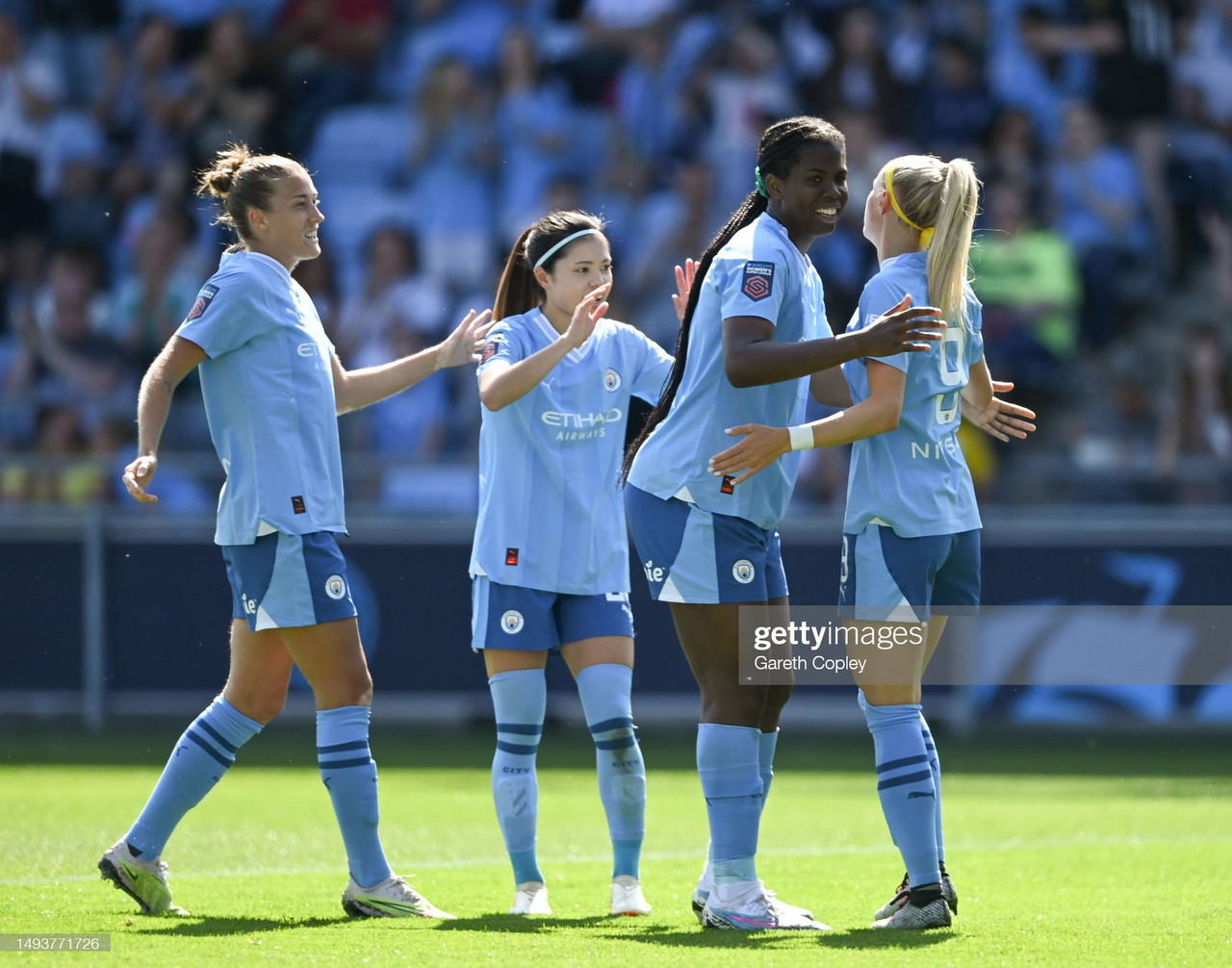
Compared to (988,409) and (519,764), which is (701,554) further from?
(988,409)

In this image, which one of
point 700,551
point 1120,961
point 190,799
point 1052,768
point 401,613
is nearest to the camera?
point 1120,961

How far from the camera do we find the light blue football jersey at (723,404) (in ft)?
16.0

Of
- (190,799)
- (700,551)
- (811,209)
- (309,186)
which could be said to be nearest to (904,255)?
(811,209)

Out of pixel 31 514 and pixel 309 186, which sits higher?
pixel 309 186

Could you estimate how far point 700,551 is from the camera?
4879mm

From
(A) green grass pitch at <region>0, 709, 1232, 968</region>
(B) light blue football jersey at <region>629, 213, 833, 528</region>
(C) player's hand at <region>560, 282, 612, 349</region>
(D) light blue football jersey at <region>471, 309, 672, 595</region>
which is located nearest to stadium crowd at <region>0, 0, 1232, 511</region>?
(A) green grass pitch at <region>0, 709, 1232, 968</region>

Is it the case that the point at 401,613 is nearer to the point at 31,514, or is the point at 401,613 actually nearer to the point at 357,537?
the point at 357,537

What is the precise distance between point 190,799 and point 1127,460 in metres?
8.13

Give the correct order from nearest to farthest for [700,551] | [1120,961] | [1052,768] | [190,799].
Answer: [1120,961] → [700,551] → [190,799] → [1052,768]

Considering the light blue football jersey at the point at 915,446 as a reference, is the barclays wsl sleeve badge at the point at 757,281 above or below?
above

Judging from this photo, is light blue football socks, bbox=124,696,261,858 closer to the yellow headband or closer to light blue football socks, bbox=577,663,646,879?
light blue football socks, bbox=577,663,646,879

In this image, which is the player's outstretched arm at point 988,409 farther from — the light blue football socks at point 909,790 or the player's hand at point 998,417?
the light blue football socks at point 909,790

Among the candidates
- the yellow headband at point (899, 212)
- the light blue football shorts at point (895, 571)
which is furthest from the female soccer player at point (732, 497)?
the light blue football shorts at point (895, 571)

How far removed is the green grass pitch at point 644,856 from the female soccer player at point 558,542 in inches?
15.2
